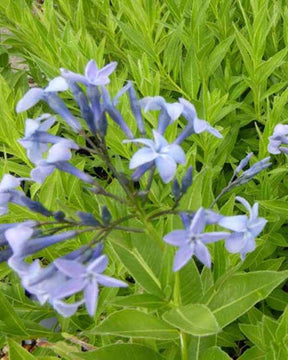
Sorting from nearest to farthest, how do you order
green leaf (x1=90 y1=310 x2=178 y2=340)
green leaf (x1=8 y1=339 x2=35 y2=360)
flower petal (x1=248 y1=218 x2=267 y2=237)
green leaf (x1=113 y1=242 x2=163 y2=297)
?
flower petal (x1=248 y1=218 x2=267 y2=237) < green leaf (x1=90 y1=310 x2=178 y2=340) < green leaf (x1=113 y1=242 x2=163 y2=297) < green leaf (x1=8 y1=339 x2=35 y2=360)

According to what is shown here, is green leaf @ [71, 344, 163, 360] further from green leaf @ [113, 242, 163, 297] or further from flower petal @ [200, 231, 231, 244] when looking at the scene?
flower petal @ [200, 231, 231, 244]

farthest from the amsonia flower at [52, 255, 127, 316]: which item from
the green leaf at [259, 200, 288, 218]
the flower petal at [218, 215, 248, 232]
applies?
the green leaf at [259, 200, 288, 218]

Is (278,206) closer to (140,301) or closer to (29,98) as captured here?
(140,301)

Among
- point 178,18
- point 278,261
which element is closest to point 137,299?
point 278,261

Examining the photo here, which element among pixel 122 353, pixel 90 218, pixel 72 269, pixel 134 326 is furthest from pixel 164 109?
pixel 122 353

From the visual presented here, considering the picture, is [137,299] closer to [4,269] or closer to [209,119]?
[4,269]
